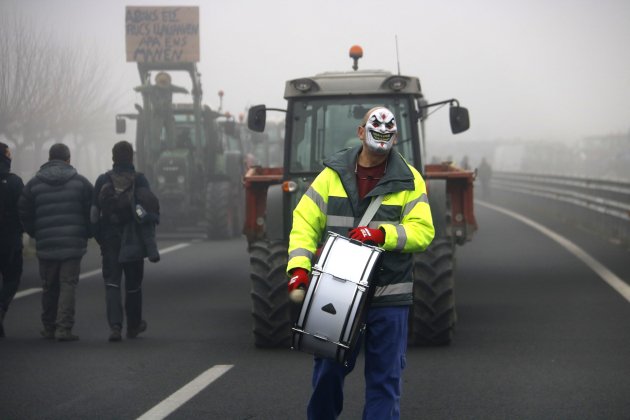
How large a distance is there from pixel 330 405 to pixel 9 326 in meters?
7.26

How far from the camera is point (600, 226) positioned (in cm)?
2594

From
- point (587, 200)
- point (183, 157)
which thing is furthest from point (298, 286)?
point (183, 157)

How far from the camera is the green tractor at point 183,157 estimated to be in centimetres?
2812

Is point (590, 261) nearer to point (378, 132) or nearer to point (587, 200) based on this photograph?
point (587, 200)

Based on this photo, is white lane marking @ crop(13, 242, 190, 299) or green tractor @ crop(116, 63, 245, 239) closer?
white lane marking @ crop(13, 242, 190, 299)

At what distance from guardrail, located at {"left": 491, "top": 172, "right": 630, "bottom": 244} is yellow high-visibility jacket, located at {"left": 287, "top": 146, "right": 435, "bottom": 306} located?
16.1 m

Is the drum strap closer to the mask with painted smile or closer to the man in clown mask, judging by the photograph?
the man in clown mask

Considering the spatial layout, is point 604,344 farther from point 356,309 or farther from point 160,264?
point 160,264

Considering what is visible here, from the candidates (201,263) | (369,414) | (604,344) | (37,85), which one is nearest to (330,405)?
(369,414)

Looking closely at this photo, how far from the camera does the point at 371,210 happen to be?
263 inches

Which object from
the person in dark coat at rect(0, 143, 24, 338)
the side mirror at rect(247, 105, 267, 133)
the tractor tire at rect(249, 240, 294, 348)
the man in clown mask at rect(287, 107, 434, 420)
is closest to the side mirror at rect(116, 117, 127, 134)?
the person in dark coat at rect(0, 143, 24, 338)

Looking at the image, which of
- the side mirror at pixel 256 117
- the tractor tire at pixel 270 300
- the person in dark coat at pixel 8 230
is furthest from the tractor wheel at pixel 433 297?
the person in dark coat at pixel 8 230

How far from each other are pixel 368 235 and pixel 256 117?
6.12 m

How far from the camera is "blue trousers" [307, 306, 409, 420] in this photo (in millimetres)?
6637
